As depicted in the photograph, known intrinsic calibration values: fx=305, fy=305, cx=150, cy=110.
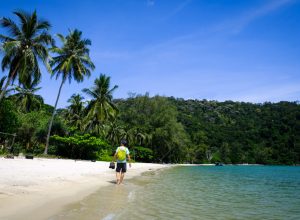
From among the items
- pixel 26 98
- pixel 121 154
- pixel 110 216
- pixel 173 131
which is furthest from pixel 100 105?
pixel 110 216

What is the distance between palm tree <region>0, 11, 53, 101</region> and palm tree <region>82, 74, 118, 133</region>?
1485cm

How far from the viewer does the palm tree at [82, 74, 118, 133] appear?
41875 millimetres

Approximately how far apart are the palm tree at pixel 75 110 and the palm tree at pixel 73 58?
1053 cm

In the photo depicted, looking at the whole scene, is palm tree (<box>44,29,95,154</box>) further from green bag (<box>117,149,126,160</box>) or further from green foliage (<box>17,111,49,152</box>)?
green bag (<box>117,149,126,160</box>)

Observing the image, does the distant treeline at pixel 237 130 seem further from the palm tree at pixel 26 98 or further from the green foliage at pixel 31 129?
the green foliage at pixel 31 129

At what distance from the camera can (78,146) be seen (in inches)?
1489

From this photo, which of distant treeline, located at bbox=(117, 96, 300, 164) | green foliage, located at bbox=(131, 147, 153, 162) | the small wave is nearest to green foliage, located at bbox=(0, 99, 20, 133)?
the small wave

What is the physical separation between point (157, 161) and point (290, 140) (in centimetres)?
7082

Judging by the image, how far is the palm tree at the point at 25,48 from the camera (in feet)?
84.1

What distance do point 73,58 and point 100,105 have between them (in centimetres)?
945

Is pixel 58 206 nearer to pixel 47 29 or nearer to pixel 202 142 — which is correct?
pixel 47 29

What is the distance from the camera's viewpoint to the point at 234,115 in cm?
13375

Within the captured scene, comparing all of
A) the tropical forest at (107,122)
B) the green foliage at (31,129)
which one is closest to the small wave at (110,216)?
the tropical forest at (107,122)

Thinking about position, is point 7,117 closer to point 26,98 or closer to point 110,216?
point 26,98
